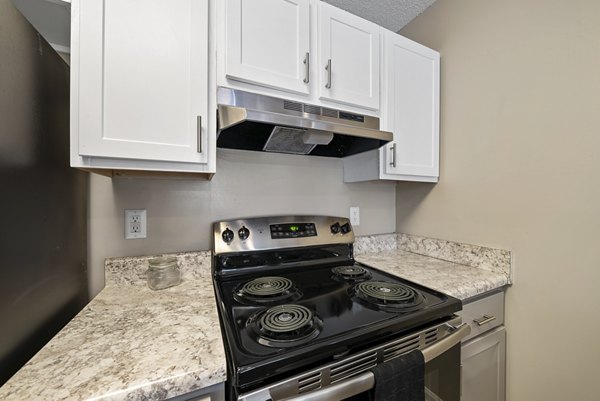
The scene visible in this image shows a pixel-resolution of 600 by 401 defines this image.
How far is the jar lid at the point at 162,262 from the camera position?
1.03 m

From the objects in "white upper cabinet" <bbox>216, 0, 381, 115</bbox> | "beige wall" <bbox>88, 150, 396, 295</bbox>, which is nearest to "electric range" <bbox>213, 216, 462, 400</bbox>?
"beige wall" <bbox>88, 150, 396, 295</bbox>

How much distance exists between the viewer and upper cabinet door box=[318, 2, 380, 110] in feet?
3.72

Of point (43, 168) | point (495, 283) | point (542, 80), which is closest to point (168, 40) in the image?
point (43, 168)

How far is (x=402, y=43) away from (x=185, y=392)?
66.9 inches

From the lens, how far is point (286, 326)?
2.30 ft

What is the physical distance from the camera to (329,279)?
118cm

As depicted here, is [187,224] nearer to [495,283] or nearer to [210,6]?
[210,6]

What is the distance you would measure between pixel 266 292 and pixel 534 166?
1.26 metres

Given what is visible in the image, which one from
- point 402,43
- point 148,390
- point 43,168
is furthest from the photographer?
point 402,43

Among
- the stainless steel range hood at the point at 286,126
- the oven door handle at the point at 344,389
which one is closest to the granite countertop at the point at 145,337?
the oven door handle at the point at 344,389

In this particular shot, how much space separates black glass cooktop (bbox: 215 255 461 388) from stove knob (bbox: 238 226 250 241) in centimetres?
18

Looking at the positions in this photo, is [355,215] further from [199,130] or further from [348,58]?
[199,130]

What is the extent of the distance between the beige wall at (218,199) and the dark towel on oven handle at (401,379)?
0.91 metres

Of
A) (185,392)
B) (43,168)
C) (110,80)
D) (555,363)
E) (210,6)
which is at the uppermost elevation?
(210,6)
